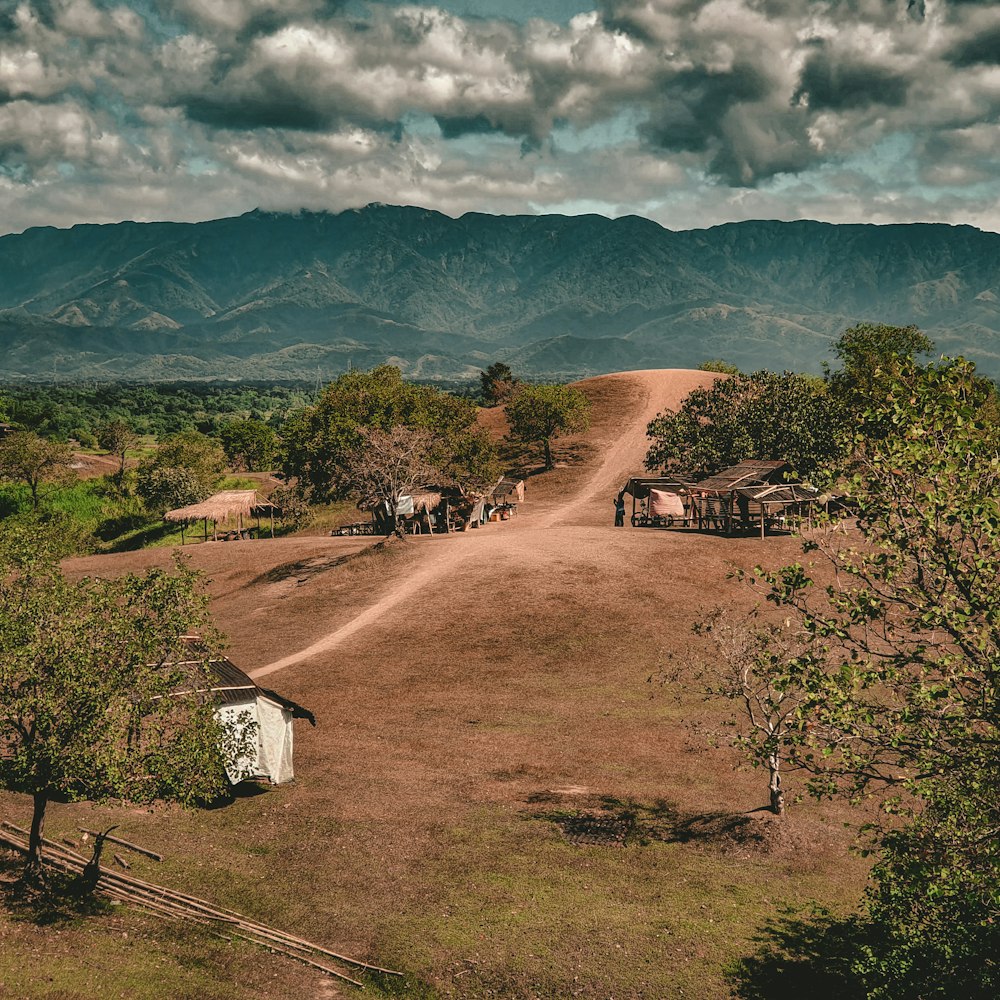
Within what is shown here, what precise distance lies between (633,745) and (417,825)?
9.08m

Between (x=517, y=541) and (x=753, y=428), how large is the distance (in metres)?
27.4

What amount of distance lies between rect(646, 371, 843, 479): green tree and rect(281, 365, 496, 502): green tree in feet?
57.8

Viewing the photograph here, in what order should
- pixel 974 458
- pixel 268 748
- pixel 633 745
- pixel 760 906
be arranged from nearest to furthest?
pixel 974 458
pixel 760 906
pixel 268 748
pixel 633 745

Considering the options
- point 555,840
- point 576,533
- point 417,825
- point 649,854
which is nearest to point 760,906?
point 649,854

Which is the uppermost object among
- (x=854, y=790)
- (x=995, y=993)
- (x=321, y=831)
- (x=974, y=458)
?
(x=974, y=458)

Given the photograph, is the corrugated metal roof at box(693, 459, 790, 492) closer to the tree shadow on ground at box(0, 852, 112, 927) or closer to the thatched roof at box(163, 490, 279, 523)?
the thatched roof at box(163, 490, 279, 523)

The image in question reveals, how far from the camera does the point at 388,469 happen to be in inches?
2060

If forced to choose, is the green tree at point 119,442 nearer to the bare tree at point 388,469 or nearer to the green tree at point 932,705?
the bare tree at point 388,469

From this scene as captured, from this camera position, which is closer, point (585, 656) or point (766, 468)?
point (585, 656)

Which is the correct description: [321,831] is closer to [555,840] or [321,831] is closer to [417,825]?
[417,825]

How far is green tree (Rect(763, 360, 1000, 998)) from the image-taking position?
39.0ft

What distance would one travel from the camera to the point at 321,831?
22.6 metres

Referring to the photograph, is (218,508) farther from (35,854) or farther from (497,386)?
(497,386)

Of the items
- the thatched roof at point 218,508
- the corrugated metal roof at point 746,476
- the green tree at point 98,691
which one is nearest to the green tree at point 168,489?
the thatched roof at point 218,508
